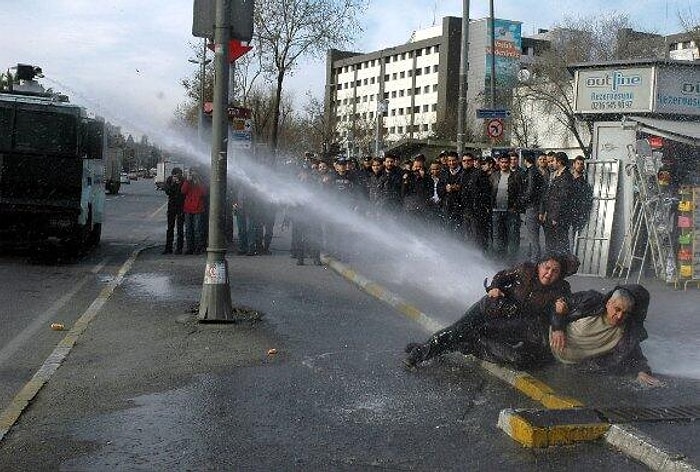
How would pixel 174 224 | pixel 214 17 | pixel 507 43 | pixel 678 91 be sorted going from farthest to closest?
pixel 507 43
pixel 174 224
pixel 678 91
pixel 214 17

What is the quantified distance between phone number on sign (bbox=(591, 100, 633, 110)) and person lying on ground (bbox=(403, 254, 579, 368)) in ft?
26.6

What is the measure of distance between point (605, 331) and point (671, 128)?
8426 millimetres

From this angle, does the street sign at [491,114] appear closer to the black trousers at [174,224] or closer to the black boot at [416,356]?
the black trousers at [174,224]

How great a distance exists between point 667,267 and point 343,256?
18.2ft

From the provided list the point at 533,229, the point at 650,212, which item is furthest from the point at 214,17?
the point at 650,212

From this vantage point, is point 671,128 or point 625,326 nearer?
point 625,326

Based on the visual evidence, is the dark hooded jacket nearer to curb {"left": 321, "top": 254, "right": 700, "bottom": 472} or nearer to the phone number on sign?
curb {"left": 321, "top": 254, "right": 700, "bottom": 472}

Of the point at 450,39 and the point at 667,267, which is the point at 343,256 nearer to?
the point at 667,267

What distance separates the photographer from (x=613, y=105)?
14516 mm

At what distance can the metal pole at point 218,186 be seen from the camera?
9.03 metres

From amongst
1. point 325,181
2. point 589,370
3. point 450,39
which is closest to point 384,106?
point 325,181

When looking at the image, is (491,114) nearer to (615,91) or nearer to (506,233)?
(615,91)

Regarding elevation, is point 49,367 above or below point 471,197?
below

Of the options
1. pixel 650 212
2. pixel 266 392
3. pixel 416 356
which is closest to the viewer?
pixel 266 392
